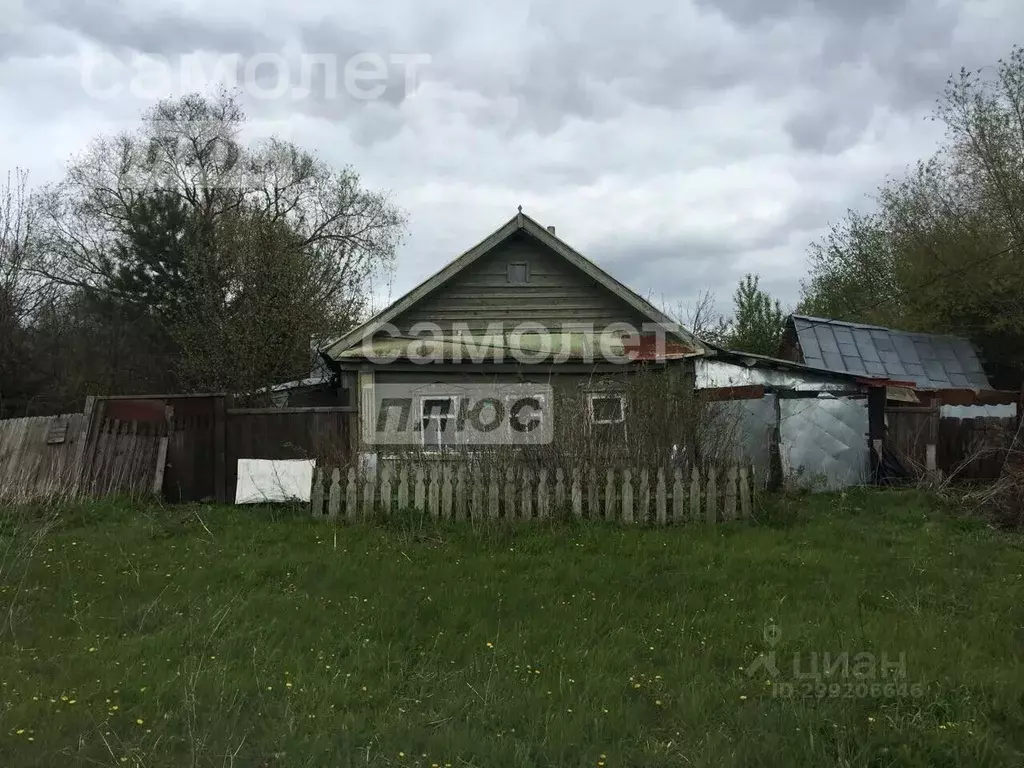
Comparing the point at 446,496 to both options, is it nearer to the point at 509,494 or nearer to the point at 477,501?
the point at 477,501

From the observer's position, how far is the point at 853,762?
3420 millimetres

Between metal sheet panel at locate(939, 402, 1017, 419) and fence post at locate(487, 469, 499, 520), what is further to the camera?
metal sheet panel at locate(939, 402, 1017, 419)

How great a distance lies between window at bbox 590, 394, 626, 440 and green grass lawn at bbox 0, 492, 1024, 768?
4.47 feet

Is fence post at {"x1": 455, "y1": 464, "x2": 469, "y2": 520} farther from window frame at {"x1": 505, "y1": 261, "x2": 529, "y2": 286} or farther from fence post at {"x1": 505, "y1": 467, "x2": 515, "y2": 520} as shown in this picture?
window frame at {"x1": 505, "y1": 261, "x2": 529, "y2": 286}

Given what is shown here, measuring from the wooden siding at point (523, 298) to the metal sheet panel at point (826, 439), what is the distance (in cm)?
335

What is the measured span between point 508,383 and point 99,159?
2599cm

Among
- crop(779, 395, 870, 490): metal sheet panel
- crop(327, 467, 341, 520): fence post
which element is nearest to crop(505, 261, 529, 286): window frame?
crop(779, 395, 870, 490): metal sheet panel

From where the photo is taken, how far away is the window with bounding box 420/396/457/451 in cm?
1288

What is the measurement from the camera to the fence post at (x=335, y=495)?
351 inches

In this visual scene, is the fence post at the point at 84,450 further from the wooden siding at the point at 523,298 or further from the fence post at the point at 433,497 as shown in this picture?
the wooden siding at the point at 523,298

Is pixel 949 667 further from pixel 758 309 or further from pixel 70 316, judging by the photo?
pixel 70 316

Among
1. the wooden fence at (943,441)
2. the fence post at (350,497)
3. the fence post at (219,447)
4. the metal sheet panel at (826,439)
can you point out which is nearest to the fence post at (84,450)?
the fence post at (219,447)

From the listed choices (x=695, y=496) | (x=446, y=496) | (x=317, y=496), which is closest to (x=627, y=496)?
(x=695, y=496)

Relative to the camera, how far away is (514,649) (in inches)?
187
